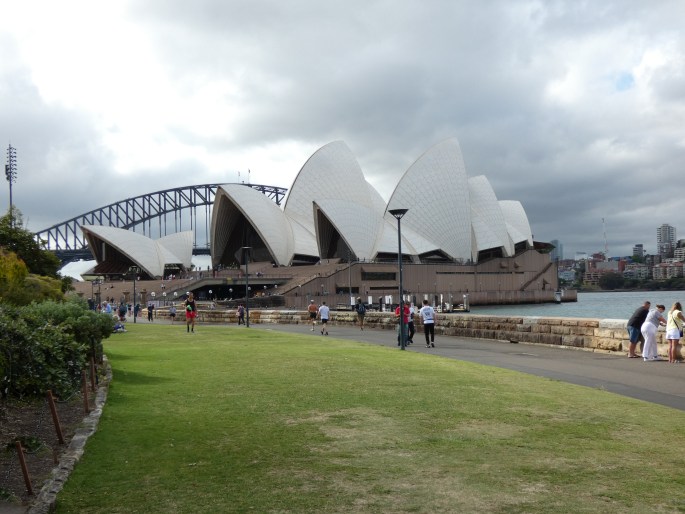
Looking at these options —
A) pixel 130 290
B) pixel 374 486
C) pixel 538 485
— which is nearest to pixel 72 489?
pixel 374 486

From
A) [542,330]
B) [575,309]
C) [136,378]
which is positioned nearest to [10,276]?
[136,378]

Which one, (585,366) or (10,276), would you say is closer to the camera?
(585,366)

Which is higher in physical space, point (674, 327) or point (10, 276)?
point (10, 276)

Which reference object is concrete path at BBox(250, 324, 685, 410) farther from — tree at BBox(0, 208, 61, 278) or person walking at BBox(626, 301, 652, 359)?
tree at BBox(0, 208, 61, 278)

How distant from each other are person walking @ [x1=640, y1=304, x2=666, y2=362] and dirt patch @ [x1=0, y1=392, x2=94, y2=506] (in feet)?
33.8

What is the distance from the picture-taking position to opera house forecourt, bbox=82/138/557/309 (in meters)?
63.6

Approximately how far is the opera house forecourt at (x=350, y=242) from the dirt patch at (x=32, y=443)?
4874 cm

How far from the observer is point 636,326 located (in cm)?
1278

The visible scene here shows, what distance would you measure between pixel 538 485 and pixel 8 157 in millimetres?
54960

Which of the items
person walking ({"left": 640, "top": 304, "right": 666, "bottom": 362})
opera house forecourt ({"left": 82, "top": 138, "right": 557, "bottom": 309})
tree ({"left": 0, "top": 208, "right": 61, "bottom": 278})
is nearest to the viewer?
person walking ({"left": 640, "top": 304, "right": 666, "bottom": 362})

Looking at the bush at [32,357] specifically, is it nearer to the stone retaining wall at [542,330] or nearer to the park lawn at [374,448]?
the park lawn at [374,448]

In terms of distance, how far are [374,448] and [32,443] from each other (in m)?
2.76

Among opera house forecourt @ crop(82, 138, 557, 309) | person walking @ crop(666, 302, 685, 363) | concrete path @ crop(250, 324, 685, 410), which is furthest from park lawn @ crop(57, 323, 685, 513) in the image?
opera house forecourt @ crop(82, 138, 557, 309)

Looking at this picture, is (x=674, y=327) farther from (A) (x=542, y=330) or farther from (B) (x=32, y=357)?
(B) (x=32, y=357)
